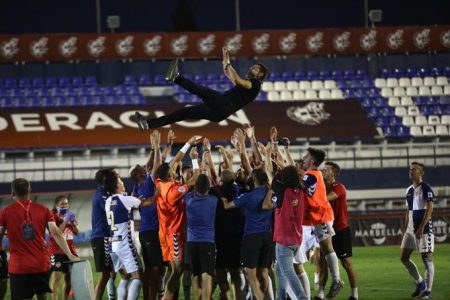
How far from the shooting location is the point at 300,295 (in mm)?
13508

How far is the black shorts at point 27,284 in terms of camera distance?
11.8m

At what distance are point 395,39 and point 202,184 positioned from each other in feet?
99.1

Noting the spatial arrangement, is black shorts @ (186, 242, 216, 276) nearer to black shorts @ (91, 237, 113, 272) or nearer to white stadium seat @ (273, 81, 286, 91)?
black shorts @ (91, 237, 113, 272)

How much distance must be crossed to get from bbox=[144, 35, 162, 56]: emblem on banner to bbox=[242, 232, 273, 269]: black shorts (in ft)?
89.8

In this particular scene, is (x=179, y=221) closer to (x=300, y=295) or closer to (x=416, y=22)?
(x=300, y=295)

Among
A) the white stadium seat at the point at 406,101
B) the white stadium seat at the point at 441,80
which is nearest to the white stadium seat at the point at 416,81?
the white stadium seat at the point at 441,80

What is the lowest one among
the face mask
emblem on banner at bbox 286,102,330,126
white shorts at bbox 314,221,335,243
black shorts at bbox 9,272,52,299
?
black shorts at bbox 9,272,52,299

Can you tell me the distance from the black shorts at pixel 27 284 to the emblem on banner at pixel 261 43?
30181 mm

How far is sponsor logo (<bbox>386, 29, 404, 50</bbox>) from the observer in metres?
42.2

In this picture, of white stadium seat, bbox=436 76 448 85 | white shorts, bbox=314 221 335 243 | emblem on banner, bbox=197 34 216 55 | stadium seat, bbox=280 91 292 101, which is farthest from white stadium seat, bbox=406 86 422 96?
white shorts, bbox=314 221 335 243

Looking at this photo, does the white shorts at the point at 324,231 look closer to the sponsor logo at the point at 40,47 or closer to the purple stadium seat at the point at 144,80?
the purple stadium seat at the point at 144,80

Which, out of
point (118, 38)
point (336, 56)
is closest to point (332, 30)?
point (336, 56)

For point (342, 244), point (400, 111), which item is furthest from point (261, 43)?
point (342, 244)

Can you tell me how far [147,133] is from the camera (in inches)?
1432
